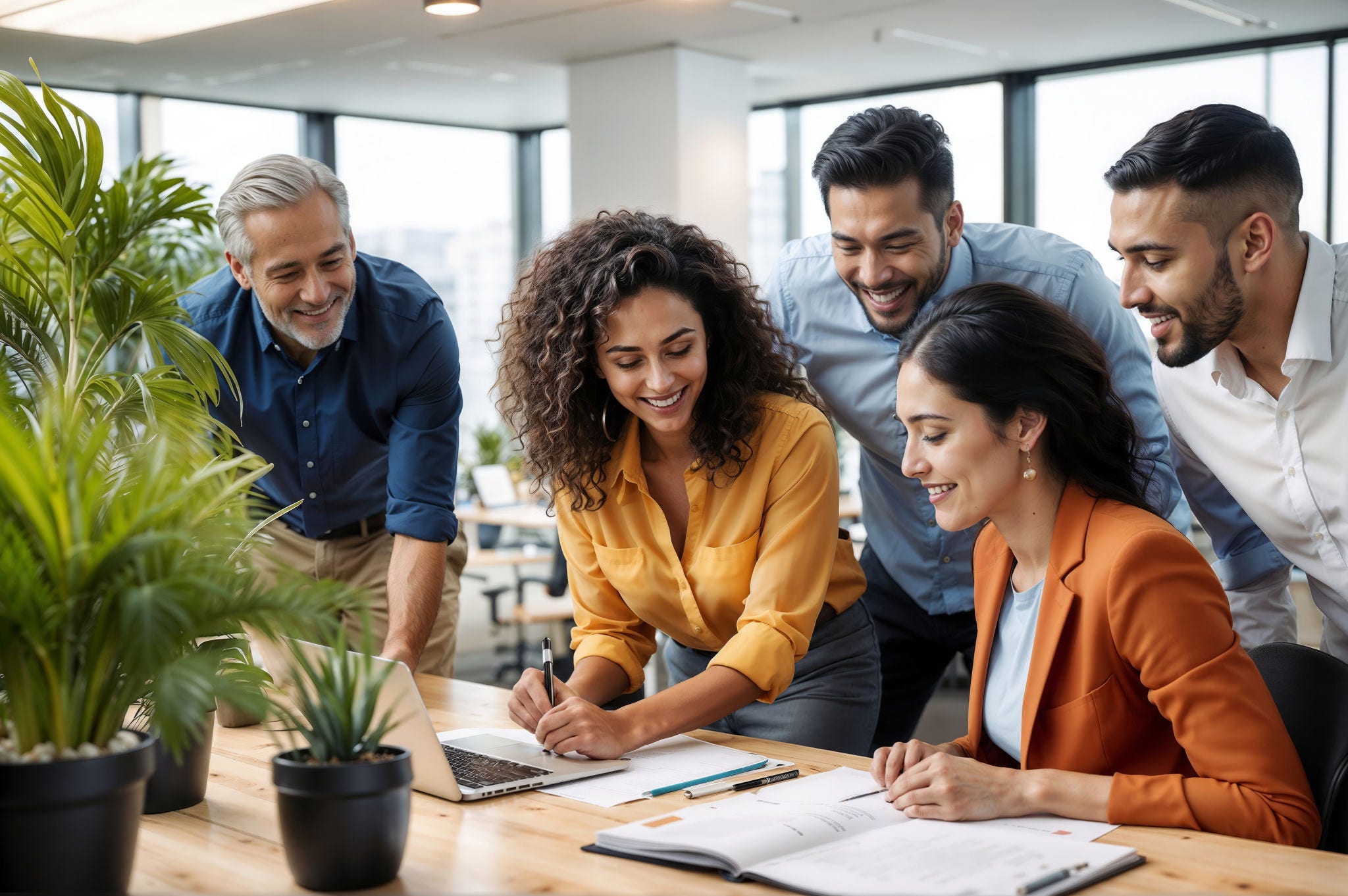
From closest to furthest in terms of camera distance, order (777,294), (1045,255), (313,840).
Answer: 1. (313,840)
2. (1045,255)
3. (777,294)

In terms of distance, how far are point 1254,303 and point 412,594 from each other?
5.13ft

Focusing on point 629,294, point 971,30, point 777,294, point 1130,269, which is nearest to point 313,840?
point 629,294

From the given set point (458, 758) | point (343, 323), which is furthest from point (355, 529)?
point (458, 758)

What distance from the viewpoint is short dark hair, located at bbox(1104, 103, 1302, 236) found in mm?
2047

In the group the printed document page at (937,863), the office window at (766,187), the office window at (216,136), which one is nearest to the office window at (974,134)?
the office window at (766,187)

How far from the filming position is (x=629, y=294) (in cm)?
217

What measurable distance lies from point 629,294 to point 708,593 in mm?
516

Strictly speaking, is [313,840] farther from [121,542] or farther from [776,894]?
[776,894]

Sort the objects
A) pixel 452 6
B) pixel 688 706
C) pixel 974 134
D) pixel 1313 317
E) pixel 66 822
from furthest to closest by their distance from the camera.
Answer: pixel 974 134, pixel 452 6, pixel 1313 317, pixel 688 706, pixel 66 822

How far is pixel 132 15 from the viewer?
492cm

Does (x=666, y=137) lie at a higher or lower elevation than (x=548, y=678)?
higher

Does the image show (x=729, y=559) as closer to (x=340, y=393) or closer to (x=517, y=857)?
(x=517, y=857)

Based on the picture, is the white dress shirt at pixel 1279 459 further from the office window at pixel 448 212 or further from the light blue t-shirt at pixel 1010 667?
the office window at pixel 448 212

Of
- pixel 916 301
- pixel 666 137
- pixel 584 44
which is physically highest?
pixel 584 44
